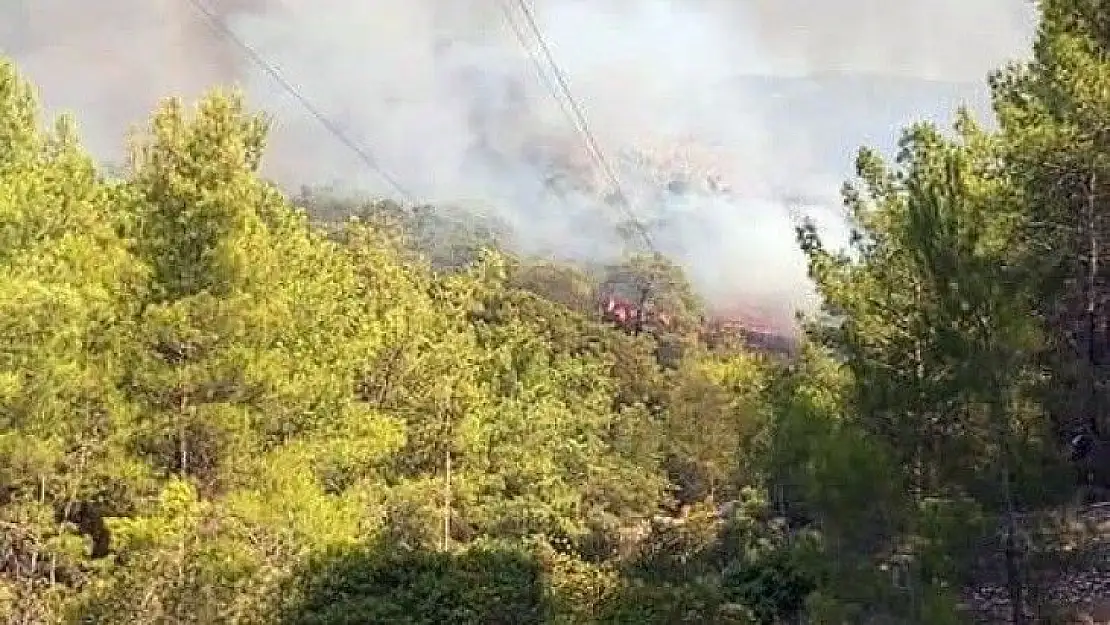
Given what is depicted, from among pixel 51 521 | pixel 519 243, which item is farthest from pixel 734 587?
pixel 519 243

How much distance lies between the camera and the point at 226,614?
15.6 metres

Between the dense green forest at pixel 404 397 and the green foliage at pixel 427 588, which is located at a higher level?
the dense green forest at pixel 404 397

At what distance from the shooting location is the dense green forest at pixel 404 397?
40.4ft

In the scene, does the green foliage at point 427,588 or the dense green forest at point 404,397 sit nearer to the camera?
the dense green forest at point 404,397

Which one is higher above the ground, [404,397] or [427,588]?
[404,397]

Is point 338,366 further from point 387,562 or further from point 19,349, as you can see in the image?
point 19,349

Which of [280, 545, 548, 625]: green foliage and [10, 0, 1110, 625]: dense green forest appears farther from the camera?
[280, 545, 548, 625]: green foliage

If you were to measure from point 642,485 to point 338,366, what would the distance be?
22.9 m

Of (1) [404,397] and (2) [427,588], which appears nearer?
(2) [427,588]

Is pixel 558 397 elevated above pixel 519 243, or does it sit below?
below

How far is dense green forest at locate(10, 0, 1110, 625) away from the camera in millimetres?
12305

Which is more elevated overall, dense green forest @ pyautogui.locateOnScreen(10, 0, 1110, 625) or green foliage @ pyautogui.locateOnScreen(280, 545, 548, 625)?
dense green forest @ pyautogui.locateOnScreen(10, 0, 1110, 625)

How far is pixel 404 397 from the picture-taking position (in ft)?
79.9

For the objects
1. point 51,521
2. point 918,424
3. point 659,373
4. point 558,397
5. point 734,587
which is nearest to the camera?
point 918,424
